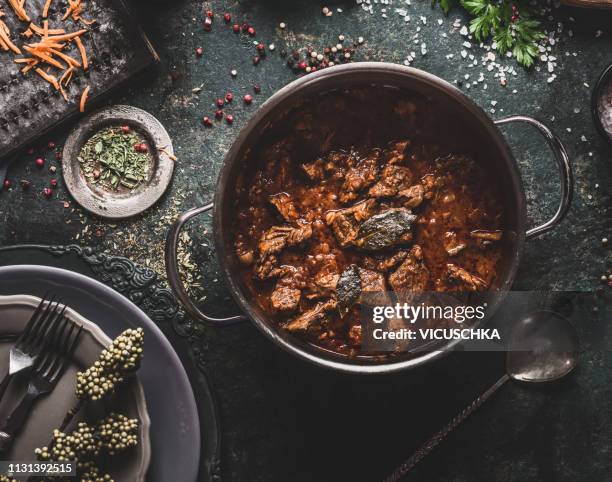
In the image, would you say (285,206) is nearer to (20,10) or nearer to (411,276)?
(411,276)

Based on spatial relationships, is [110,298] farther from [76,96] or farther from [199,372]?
[76,96]

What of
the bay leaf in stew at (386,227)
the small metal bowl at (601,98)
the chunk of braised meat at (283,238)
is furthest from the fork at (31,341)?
the small metal bowl at (601,98)

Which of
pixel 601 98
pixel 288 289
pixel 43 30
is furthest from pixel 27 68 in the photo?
pixel 601 98

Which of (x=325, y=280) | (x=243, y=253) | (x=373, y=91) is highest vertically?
(x=373, y=91)

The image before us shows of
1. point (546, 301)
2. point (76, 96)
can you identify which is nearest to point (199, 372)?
point (76, 96)

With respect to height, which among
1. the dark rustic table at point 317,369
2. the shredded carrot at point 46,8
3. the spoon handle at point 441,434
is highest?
the shredded carrot at point 46,8

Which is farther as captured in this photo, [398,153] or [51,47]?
[51,47]

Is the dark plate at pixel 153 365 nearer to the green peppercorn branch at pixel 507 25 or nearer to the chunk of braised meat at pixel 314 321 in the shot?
the chunk of braised meat at pixel 314 321
